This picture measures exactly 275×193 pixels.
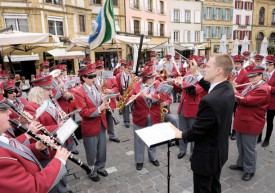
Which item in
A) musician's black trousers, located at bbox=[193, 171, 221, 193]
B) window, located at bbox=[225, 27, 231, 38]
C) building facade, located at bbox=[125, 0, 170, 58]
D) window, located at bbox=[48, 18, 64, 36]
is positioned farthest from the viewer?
window, located at bbox=[225, 27, 231, 38]

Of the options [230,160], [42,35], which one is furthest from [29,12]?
[230,160]

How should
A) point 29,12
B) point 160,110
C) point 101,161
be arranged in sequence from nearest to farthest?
point 101,161
point 160,110
point 29,12

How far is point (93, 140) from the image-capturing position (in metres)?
4.36

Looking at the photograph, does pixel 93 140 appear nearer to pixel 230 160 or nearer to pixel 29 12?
pixel 230 160

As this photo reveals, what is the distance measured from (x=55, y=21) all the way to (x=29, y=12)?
2.59 meters

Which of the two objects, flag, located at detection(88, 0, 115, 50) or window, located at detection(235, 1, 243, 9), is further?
window, located at detection(235, 1, 243, 9)

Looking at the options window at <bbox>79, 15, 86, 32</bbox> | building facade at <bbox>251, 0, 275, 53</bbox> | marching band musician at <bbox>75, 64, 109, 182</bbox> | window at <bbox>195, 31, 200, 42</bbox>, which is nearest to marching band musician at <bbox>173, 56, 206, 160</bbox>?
marching band musician at <bbox>75, 64, 109, 182</bbox>

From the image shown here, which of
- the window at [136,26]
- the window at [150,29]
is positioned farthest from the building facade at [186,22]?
the window at [136,26]

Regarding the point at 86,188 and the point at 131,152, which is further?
the point at 131,152

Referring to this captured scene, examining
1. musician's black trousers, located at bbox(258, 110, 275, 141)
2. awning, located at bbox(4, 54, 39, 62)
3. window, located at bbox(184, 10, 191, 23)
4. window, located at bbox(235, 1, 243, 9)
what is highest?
window, located at bbox(235, 1, 243, 9)

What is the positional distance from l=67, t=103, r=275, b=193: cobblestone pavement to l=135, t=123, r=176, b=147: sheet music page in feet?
5.53

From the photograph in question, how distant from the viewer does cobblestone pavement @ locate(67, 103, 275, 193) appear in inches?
160

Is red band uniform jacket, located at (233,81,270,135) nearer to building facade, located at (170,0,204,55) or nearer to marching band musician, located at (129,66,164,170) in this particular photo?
marching band musician, located at (129,66,164,170)

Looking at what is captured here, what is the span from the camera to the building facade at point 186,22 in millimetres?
35156
